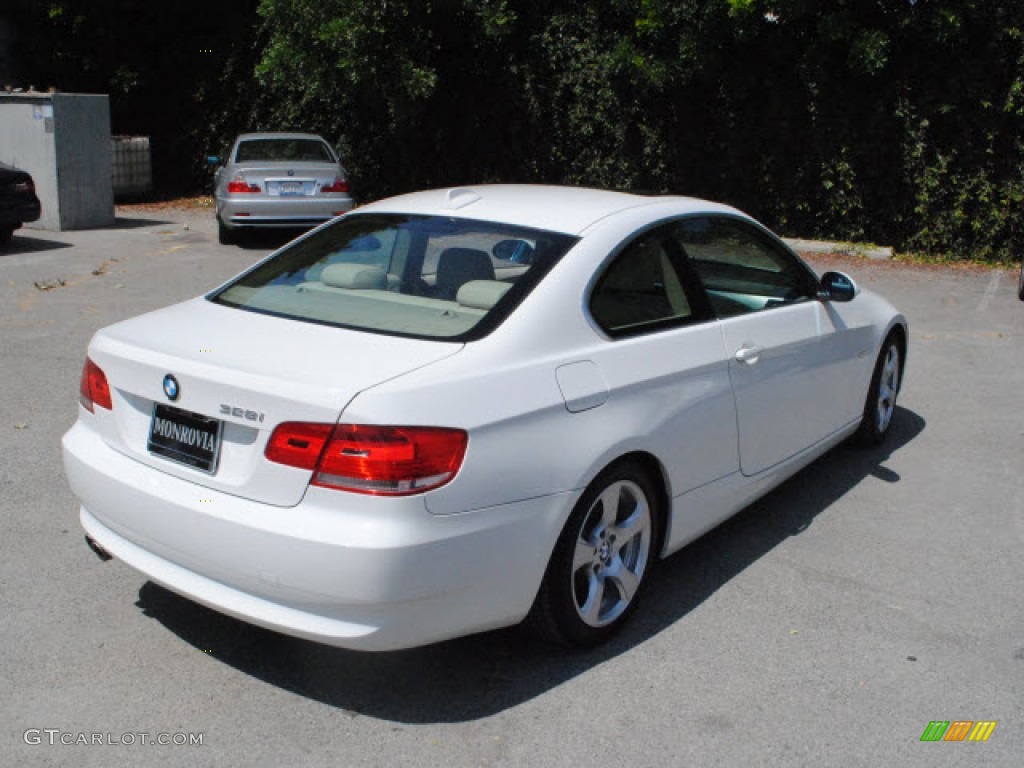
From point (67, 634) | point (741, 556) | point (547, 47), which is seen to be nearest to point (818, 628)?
point (741, 556)

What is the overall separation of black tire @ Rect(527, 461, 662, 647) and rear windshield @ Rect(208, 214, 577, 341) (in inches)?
28.9

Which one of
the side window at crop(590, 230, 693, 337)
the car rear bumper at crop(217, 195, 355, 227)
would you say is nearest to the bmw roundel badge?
the side window at crop(590, 230, 693, 337)

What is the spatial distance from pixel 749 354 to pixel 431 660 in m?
1.79

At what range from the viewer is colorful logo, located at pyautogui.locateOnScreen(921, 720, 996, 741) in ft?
11.6

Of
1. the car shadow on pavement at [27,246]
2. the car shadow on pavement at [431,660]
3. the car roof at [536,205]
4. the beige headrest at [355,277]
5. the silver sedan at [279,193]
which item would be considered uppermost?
the car roof at [536,205]

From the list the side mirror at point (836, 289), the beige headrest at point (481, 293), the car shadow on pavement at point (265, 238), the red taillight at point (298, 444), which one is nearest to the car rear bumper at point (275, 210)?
the car shadow on pavement at point (265, 238)

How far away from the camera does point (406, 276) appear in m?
4.34

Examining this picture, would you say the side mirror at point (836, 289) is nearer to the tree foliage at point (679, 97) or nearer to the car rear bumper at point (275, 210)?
the tree foliage at point (679, 97)

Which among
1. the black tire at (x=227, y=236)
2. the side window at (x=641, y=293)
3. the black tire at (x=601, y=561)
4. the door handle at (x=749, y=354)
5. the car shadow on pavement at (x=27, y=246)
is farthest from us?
the black tire at (x=227, y=236)

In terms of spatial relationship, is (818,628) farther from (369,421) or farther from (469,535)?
(369,421)

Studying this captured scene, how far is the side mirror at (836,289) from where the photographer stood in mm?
5398

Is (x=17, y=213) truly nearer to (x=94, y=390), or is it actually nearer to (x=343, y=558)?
(x=94, y=390)

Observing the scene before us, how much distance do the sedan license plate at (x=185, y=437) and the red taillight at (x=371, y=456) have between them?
30 centimetres

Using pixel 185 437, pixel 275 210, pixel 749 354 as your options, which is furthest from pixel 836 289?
pixel 275 210
